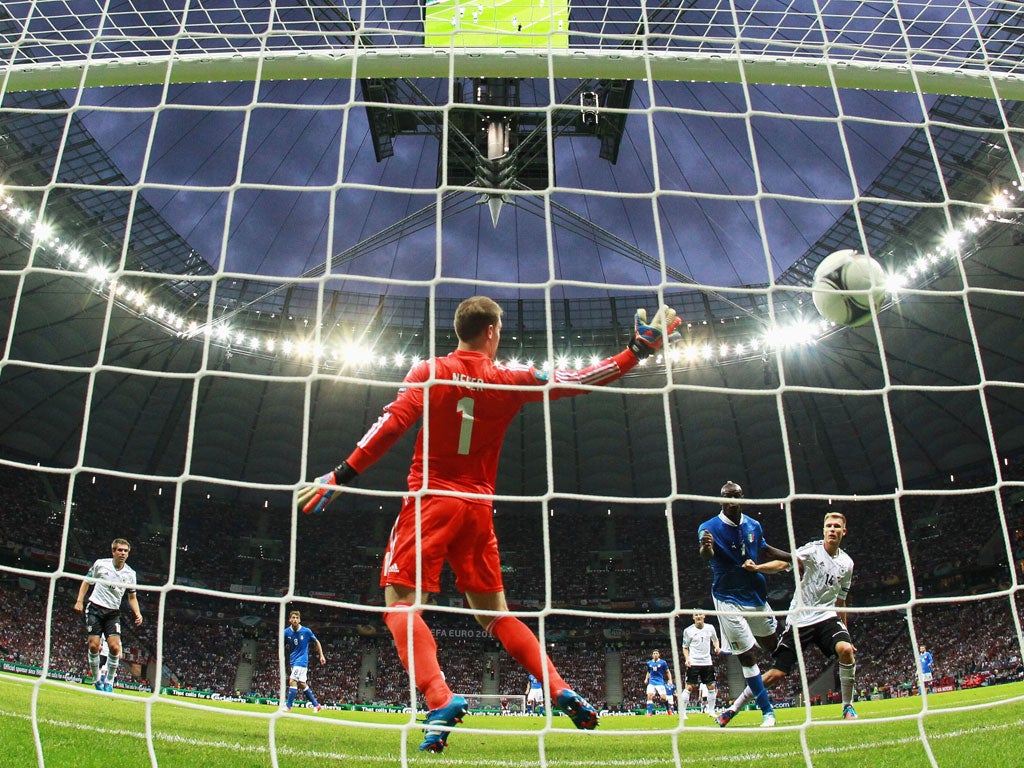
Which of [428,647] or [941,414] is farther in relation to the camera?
[941,414]

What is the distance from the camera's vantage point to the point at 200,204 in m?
25.7

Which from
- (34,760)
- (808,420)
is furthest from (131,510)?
(34,760)

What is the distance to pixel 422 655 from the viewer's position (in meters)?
3.04

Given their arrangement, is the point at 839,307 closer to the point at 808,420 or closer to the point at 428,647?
the point at 428,647

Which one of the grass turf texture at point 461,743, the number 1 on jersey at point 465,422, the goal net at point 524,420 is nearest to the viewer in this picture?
the grass turf texture at point 461,743

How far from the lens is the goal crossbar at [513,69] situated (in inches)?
181

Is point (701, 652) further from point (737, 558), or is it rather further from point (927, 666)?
point (927, 666)

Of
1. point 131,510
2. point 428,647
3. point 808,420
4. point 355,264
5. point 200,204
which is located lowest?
point 428,647

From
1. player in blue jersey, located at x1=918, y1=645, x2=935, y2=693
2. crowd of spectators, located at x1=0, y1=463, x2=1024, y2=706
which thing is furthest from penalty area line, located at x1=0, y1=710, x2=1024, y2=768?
crowd of spectators, located at x1=0, y1=463, x2=1024, y2=706

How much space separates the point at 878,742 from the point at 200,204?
26498mm

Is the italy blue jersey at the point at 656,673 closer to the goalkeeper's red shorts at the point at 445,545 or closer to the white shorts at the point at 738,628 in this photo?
the white shorts at the point at 738,628

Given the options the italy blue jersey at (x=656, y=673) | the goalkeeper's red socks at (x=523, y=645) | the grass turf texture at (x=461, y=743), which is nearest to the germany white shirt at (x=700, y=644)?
the italy blue jersey at (x=656, y=673)

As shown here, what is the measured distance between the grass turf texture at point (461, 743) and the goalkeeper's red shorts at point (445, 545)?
622 millimetres

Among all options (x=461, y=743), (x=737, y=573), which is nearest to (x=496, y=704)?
(x=737, y=573)
